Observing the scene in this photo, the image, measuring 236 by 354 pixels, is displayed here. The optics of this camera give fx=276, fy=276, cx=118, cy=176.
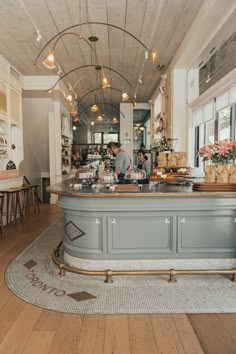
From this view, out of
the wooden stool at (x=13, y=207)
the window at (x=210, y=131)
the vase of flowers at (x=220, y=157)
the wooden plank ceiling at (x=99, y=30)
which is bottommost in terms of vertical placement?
the wooden stool at (x=13, y=207)

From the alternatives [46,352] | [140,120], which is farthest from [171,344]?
[140,120]

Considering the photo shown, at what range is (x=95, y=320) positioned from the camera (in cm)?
249

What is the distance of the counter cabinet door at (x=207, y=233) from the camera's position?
3354mm

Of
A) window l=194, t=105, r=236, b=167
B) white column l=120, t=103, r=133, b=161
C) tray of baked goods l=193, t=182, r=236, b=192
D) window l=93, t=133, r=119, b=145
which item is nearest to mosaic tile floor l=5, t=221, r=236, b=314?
tray of baked goods l=193, t=182, r=236, b=192

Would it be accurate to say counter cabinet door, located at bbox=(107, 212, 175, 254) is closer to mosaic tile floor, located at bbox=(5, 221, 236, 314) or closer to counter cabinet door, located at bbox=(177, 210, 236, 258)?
counter cabinet door, located at bbox=(177, 210, 236, 258)

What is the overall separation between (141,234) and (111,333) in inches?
50.0

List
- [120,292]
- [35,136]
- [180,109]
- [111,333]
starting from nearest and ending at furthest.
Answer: [111,333] < [120,292] < [180,109] < [35,136]

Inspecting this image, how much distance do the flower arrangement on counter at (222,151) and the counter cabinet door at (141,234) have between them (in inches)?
35.9

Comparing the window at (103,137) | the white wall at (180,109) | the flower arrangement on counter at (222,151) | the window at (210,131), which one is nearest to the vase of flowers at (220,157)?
the flower arrangement on counter at (222,151)

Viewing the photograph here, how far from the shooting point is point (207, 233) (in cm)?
338

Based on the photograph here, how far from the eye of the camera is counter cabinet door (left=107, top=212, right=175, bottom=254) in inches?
132

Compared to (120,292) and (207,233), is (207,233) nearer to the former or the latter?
(207,233)

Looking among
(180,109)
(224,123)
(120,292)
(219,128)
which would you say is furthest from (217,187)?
(180,109)

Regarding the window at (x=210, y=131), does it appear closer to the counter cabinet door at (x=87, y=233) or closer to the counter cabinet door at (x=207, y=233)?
the counter cabinet door at (x=207, y=233)
